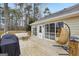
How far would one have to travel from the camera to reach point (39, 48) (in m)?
4.78

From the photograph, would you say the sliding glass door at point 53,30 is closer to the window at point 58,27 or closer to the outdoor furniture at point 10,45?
the window at point 58,27

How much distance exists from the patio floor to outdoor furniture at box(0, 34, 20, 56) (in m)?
0.09

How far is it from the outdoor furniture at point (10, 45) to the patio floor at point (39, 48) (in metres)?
0.09

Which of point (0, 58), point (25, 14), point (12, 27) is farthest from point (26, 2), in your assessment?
point (0, 58)

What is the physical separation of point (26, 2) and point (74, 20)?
94cm

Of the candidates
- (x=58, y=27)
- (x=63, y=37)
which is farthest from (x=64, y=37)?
(x=58, y=27)

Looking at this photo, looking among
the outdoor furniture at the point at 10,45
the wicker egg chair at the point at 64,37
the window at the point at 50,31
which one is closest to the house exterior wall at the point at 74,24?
the wicker egg chair at the point at 64,37

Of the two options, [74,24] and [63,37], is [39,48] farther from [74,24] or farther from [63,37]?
[74,24]

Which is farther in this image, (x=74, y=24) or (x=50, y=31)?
(x=50, y=31)

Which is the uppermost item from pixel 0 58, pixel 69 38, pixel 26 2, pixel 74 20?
pixel 26 2

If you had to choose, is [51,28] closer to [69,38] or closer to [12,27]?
[69,38]

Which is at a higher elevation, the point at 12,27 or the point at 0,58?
the point at 12,27

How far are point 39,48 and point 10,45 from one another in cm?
54

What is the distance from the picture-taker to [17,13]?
4777 millimetres
